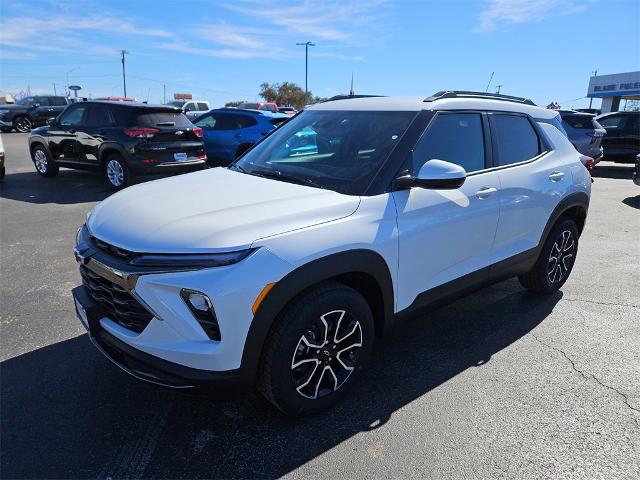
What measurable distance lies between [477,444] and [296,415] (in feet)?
3.25

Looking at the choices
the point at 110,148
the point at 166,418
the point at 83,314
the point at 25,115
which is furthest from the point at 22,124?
the point at 166,418

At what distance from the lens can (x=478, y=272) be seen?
3518 mm

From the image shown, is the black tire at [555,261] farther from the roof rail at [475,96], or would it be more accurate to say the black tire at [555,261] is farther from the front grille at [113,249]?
the front grille at [113,249]

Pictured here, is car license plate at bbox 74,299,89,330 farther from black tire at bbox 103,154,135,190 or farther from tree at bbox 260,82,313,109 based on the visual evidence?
tree at bbox 260,82,313,109

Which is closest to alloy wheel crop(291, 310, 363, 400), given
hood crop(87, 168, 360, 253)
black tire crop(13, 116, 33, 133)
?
hood crop(87, 168, 360, 253)

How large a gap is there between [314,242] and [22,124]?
29937mm

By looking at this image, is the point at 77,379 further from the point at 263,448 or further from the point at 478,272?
the point at 478,272

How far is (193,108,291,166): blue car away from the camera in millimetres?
11898

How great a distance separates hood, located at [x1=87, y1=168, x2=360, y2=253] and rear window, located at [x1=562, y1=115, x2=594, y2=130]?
12.7 m

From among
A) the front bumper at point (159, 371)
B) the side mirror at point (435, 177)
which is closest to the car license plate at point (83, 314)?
the front bumper at point (159, 371)

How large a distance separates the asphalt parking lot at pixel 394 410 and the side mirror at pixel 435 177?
1.29 m

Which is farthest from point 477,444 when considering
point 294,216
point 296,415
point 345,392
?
point 294,216

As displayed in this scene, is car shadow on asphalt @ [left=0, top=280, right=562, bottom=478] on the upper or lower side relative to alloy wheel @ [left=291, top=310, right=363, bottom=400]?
lower

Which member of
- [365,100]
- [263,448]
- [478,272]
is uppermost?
[365,100]
